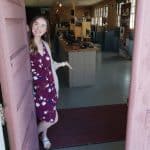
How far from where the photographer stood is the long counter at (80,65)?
436 centimetres

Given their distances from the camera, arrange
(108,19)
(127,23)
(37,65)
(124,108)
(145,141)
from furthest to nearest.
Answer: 1. (108,19)
2. (127,23)
3. (124,108)
4. (37,65)
5. (145,141)

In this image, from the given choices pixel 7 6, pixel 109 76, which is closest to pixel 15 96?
pixel 7 6

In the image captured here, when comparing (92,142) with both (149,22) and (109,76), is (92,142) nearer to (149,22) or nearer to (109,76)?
(149,22)

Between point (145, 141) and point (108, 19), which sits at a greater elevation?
point (108, 19)

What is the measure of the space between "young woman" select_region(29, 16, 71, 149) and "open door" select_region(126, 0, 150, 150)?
39.8 inches

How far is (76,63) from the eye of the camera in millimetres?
4383

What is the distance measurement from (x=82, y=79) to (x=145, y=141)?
9.92 ft

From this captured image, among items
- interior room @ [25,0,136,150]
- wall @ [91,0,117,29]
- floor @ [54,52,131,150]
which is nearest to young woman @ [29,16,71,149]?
interior room @ [25,0,136,150]

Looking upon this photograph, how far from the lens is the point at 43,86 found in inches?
86.8

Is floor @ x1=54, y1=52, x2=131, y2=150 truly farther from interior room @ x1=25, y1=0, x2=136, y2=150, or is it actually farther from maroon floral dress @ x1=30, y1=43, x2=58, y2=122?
maroon floral dress @ x1=30, y1=43, x2=58, y2=122

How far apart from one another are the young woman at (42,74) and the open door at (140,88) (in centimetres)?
101

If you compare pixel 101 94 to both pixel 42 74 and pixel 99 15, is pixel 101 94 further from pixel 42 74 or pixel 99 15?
pixel 99 15

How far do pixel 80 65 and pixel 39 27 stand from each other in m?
2.40

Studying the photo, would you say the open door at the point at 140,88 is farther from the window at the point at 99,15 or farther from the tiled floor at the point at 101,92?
the window at the point at 99,15
